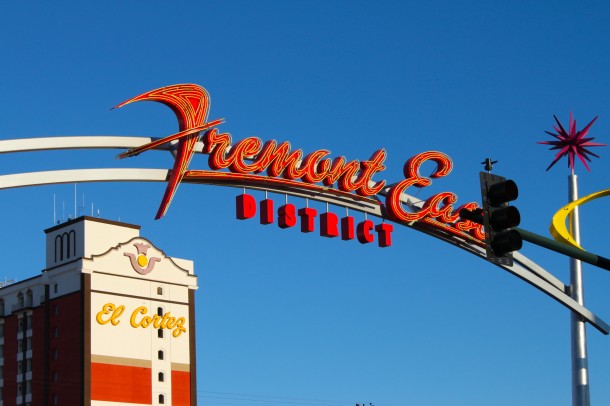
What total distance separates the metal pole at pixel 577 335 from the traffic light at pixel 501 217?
31.4 metres

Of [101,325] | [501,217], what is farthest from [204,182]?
[101,325]

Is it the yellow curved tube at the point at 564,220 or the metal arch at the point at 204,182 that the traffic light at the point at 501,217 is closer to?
the metal arch at the point at 204,182

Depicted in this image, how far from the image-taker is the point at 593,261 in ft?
83.0

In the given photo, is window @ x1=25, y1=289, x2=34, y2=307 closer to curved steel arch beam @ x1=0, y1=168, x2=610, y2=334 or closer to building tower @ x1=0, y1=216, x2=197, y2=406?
building tower @ x1=0, y1=216, x2=197, y2=406

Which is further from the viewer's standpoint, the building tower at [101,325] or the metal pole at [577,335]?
the building tower at [101,325]

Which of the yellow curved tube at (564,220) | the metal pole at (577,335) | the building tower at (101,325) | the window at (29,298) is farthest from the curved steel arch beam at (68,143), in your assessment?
the window at (29,298)

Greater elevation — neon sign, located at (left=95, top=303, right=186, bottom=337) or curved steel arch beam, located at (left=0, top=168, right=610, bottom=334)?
neon sign, located at (left=95, top=303, right=186, bottom=337)

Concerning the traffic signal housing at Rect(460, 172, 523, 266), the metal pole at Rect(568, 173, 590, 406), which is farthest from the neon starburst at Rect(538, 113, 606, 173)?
the traffic signal housing at Rect(460, 172, 523, 266)

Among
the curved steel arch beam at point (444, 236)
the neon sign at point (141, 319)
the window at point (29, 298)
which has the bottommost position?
the curved steel arch beam at point (444, 236)

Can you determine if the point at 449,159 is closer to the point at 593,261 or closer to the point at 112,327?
the point at 593,261

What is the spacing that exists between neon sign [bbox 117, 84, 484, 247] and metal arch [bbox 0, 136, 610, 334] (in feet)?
0.97

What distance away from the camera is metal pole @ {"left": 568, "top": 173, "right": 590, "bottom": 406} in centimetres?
5325

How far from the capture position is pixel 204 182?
46.3 meters

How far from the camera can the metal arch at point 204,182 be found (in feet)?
115
